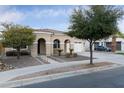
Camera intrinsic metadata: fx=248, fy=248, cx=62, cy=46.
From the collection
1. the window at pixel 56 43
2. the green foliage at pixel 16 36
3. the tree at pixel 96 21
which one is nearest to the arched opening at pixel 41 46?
the window at pixel 56 43

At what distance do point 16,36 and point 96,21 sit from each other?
10470mm

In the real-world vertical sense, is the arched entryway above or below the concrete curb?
above

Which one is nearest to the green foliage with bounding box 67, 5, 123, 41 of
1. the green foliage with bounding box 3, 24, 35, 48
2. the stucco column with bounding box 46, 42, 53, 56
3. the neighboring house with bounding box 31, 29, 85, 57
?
the green foliage with bounding box 3, 24, 35, 48

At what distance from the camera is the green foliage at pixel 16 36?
2698cm

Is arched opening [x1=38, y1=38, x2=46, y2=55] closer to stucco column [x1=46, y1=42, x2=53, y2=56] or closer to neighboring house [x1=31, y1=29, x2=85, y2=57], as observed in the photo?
neighboring house [x1=31, y1=29, x2=85, y2=57]

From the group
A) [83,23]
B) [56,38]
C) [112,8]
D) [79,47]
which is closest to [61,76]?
[83,23]

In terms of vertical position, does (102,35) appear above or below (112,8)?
below

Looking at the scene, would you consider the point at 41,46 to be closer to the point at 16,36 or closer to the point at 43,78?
the point at 16,36

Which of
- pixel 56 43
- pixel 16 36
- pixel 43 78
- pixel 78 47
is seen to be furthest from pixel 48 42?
pixel 43 78

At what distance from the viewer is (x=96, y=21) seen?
1994 centimetres

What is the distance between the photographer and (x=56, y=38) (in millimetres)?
39031

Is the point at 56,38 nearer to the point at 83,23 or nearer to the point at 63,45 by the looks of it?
the point at 63,45

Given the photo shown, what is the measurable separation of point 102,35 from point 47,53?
17.1 metres

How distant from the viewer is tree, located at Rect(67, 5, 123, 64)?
19984 millimetres
